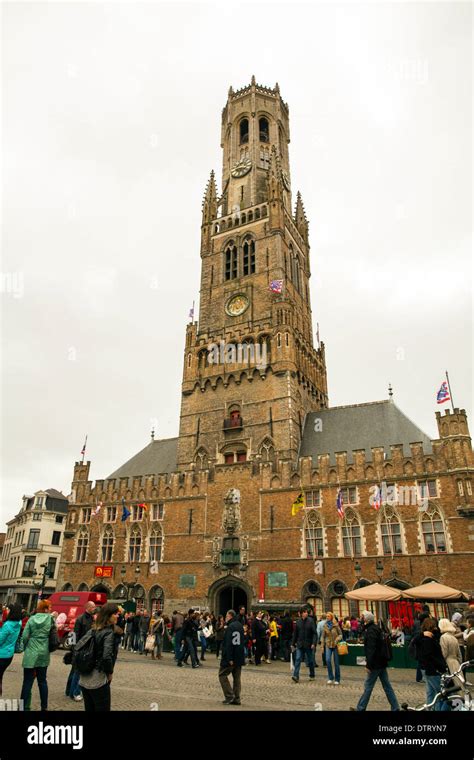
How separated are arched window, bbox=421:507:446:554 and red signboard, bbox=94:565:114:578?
2201cm

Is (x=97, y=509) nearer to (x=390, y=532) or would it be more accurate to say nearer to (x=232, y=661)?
(x=390, y=532)

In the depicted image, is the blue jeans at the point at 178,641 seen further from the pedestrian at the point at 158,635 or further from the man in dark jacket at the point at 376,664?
the man in dark jacket at the point at 376,664

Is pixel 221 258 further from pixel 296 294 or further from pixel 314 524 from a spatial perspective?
pixel 314 524

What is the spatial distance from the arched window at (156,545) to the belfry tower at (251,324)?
505cm

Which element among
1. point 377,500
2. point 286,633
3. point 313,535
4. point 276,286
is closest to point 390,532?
point 377,500

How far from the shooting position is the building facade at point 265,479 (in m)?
28.3

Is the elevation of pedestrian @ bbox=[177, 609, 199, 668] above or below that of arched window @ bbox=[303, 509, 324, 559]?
below

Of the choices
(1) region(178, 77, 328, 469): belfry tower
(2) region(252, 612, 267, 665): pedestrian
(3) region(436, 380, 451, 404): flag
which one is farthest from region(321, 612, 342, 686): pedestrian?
(1) region(178, 77, 328, 469): belfry tower

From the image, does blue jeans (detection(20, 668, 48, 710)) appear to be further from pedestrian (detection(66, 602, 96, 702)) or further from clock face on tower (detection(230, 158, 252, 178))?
clock face on tower (detection(230, 158, 252, 178))

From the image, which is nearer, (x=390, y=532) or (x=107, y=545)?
(x=390, y=532)

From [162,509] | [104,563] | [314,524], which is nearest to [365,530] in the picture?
[314,524]

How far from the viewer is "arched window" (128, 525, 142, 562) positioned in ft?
118

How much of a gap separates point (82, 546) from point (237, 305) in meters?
23.1

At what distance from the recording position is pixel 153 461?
4216 centimetres
